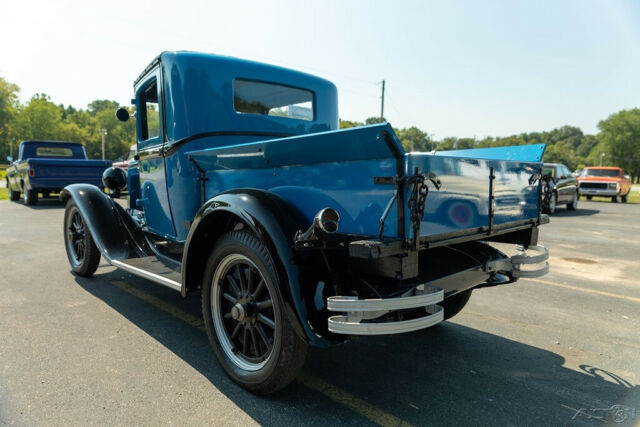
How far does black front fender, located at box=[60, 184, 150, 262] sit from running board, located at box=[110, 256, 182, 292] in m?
0.27

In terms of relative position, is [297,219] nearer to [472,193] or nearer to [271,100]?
[472,193]

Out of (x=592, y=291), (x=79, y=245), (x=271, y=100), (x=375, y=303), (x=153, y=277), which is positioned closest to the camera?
(x=375, y=303)

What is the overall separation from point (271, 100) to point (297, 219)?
1.98 metres

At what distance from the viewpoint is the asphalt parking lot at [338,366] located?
7.43 ft

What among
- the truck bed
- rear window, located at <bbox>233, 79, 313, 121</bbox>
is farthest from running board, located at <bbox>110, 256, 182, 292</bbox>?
rear window, located at <bbox>233, 79, 313, 121</bbox>

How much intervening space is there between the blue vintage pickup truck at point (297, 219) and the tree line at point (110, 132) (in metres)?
36.5

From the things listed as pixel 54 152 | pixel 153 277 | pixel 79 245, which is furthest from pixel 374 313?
pixel 54 152

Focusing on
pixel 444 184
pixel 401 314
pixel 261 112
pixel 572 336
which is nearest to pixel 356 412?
pixel 401 314

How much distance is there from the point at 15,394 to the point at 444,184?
2684mm

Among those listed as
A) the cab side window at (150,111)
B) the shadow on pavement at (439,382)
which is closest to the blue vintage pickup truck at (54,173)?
the cab side window at (150,111)

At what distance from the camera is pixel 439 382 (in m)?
2.62

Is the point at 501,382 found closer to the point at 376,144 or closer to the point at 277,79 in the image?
the point at 376,144

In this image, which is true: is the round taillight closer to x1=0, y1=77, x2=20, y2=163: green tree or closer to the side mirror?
the side mirror

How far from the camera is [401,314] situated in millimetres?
2234
